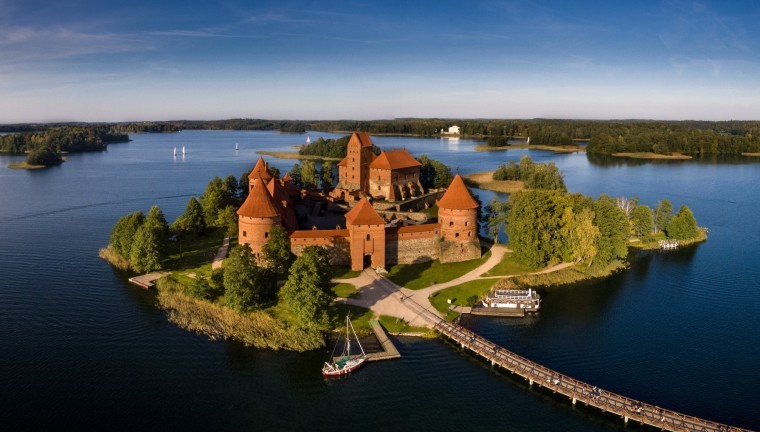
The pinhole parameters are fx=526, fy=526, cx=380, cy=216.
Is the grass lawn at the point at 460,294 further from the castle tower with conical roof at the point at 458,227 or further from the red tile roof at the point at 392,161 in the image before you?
the red tile roof at the point at 392,161

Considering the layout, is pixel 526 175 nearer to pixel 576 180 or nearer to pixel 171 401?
pixel 576 180

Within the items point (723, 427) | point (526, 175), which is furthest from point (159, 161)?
point (723, 427)

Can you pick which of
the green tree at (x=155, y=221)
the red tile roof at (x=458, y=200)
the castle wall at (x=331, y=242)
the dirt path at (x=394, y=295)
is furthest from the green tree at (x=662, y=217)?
the green tree at (x=155, y=221)

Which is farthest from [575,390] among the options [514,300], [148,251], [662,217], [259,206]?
[662,217]

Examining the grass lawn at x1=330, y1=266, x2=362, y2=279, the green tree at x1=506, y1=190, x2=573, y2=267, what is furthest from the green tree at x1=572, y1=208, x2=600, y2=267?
the grass lawn at x1=330, y1=266, x2=362, y2=279

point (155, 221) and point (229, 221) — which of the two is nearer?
point (155, 221)

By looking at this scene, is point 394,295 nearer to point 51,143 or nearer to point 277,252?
point 277,252

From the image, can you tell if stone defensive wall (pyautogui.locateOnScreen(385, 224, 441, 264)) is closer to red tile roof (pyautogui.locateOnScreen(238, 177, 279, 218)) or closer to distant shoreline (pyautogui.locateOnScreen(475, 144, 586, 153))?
red tile roof (pyautogui.locateOnScreen(238, 177, 279, 218))
